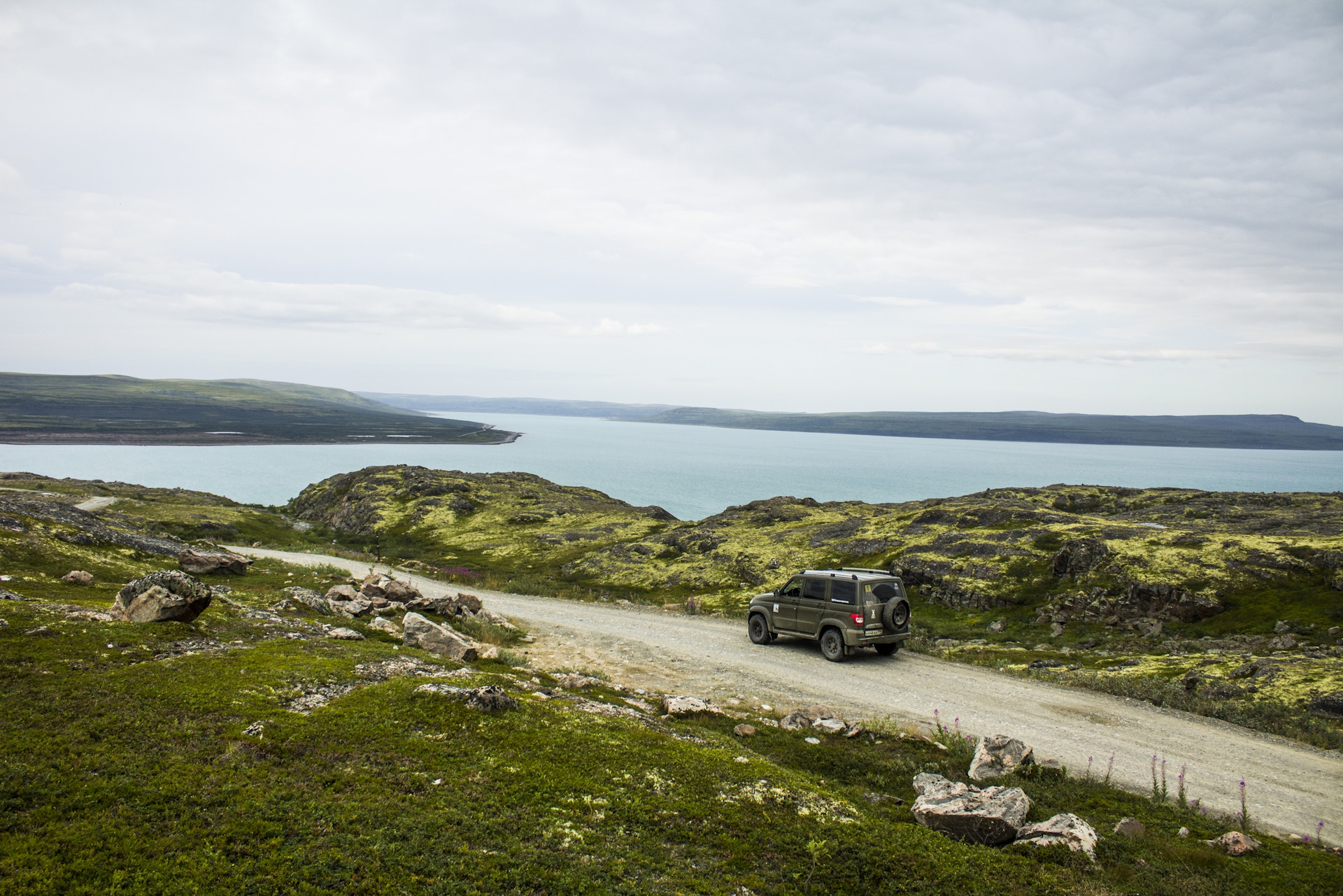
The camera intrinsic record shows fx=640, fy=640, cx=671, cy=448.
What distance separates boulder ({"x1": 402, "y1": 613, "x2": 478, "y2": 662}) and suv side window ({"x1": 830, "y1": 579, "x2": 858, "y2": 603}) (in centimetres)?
1312

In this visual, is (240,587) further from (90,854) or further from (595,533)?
(595,533)

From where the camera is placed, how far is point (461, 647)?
2084cm

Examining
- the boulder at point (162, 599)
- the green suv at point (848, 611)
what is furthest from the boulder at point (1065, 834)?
the boulder at point (162, 599)

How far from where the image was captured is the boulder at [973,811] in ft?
34.8

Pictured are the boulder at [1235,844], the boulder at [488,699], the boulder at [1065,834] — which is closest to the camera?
the boulder at [1065,834]

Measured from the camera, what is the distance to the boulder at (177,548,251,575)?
30312 millimetres

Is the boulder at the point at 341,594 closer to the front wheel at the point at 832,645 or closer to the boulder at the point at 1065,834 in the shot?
the front wheel at the point at 832,645

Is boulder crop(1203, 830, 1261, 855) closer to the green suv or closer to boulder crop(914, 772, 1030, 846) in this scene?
boulder crop(914, 772, 1030, 846)

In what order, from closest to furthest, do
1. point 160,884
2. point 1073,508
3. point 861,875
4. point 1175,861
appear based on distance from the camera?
point 160,884
point 861,875
point 1175,861
point 1073,508

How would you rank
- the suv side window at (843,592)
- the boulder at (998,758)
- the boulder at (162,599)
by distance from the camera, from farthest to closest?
1. the suv side window at (843,592)
2. the boulder at (162,599)
3. the boulder at (998,758)

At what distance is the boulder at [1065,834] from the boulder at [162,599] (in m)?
19.4

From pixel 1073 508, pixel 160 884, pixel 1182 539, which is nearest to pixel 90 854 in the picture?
pixel 160 884

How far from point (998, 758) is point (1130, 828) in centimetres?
289

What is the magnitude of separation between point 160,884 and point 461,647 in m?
13.7
